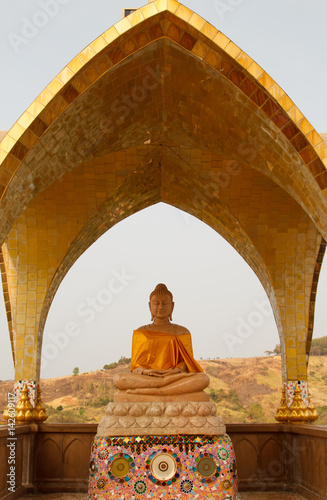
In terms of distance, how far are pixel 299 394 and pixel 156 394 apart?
3.72 metres

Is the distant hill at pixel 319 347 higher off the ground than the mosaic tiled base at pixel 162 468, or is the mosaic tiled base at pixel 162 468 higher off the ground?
the distant hill at pixel 319 347

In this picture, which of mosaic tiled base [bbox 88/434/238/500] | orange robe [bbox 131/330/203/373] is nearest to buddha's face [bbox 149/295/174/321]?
orange robe [bbox 131/330/203/373]

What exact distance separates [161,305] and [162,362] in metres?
0.84

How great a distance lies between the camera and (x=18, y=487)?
690cm

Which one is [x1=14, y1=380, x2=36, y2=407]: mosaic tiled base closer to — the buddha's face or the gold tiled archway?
the gold tiled archway

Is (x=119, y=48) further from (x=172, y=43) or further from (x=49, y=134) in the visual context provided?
(x=49, y=134)

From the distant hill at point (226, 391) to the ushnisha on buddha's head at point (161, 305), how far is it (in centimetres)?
1487

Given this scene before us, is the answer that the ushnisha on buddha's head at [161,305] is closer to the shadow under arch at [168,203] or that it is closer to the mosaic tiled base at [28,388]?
the shadow under arch at [168,203]

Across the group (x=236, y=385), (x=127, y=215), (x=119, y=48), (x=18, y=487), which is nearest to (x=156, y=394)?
(x=18, y=487)

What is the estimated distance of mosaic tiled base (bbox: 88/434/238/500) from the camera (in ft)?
16.7

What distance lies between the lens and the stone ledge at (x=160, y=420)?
5227 millimetres

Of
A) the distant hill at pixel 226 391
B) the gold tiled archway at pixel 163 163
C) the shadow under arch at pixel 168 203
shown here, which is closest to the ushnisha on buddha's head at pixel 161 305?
the gold tiled archway at pixel 163 163

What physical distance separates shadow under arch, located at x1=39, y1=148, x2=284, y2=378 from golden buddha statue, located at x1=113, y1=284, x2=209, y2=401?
2.45 meters

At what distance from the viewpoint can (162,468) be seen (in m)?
5.16
